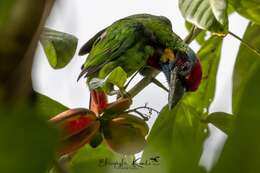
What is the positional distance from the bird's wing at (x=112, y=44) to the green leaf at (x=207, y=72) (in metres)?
0.11

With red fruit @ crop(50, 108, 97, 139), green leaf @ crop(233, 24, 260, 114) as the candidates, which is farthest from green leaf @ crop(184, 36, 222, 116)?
red fruit @ crop(50, 108, 97, 139)

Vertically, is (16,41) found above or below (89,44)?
above

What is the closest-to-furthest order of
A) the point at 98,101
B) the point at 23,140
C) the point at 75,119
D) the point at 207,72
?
the point at 23,140
the point at 75,119
the point at 98,101
the point at 207,72

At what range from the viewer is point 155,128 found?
0.67m

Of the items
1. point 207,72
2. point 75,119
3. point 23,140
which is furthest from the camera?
point 207,72

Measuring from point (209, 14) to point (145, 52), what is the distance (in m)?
0.12

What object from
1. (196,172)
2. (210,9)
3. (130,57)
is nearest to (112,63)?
(130,57)

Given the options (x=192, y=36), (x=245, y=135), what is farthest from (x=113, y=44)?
(x=245, y=135)

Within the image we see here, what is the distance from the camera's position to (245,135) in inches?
6.3

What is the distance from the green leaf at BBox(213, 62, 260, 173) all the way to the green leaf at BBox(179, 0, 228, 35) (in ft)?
1.59

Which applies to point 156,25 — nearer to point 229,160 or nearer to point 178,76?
point 178,76

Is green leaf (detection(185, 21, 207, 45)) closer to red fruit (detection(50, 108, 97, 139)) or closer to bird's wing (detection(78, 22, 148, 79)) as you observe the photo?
bird's wing (detection(78, 22, 148, 79))

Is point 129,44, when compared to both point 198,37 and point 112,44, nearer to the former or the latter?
point 112,44

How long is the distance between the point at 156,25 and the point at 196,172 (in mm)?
634
